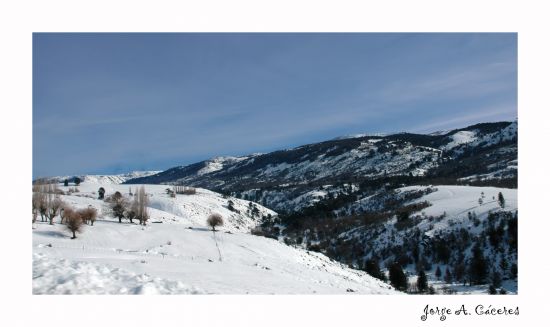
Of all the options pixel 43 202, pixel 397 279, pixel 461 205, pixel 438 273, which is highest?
pixel 43 202

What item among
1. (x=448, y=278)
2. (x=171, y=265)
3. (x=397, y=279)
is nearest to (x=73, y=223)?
(x=171, y=265)

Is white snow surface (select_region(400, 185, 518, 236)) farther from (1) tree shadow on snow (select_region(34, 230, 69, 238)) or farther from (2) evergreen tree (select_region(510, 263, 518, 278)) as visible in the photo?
(1) tree shadow on snow (select_region(34, 230, 69, 238))

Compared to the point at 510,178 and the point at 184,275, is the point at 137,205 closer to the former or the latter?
the point at 184,275

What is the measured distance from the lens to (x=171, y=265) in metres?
26.3

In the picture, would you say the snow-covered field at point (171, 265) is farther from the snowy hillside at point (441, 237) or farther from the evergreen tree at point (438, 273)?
the evergreen tree at point (438, 273)

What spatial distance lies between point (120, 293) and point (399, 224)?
413 feet

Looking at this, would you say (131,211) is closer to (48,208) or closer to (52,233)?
(48,208)

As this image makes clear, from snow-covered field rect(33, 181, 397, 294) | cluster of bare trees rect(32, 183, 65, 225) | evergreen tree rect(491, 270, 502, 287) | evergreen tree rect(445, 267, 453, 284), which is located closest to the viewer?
snow-covered field rect(33, 181, 397, 294)

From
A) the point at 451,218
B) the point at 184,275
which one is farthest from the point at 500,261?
the point at 184,275

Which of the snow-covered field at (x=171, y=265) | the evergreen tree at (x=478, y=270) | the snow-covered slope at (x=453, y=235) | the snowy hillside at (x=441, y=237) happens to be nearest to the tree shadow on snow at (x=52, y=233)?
the snow-covered field at (x=171, y=265)

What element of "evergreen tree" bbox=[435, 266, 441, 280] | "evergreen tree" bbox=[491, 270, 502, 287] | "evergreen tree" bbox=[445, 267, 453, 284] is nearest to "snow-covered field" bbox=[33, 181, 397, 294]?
"evergreen tree" bbox=[491, 270, 502, 287]

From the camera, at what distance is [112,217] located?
205ft

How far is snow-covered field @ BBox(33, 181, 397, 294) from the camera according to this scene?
55.0ft
